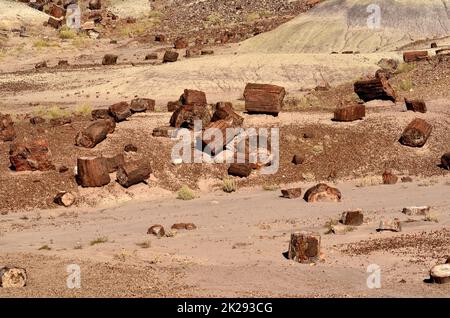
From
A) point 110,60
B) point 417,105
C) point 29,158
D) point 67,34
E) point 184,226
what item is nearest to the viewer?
point 184,226

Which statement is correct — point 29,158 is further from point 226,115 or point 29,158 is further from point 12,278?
point 12,278

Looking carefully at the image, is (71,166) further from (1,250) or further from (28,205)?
(1,250)

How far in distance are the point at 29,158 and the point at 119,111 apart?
424cm

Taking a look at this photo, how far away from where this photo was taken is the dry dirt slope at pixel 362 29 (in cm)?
4234

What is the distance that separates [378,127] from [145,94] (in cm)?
1197

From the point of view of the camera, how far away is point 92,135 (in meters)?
23.4

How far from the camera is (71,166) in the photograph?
22.4 m

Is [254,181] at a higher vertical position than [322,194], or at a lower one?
higher

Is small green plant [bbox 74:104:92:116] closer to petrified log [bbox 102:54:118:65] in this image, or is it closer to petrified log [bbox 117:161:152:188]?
petrified log [bbox 117:161:152:188]

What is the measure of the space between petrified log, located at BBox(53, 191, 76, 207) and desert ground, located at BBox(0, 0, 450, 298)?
10 centimetres

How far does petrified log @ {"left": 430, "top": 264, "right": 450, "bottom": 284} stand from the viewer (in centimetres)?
1307

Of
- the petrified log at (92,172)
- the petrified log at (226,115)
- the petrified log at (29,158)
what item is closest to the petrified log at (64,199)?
the petrified log at (92,172)

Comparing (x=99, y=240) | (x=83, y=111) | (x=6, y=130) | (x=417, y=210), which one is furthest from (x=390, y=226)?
(x=83, y=111)

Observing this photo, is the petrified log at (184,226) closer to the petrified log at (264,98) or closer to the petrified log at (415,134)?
the petrified log at (264,98)
